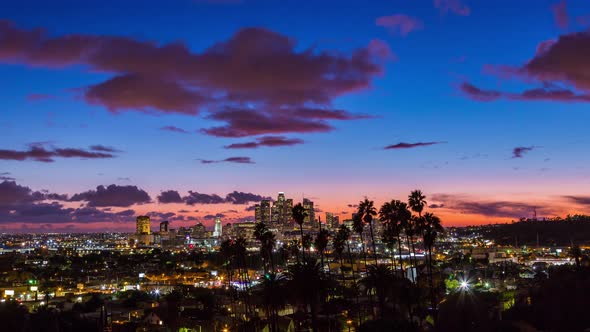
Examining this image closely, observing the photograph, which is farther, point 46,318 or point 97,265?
point 97,265

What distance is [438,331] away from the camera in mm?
40844

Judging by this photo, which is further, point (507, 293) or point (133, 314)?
point (507, 293)

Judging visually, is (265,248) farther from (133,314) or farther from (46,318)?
(46,318)

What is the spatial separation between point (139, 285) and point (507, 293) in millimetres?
74142

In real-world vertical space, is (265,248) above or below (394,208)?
below

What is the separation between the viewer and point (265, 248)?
2442 inches

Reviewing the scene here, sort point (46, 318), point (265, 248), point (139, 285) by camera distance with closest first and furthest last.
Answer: point (46, 318)
point (265, 248)
point (139, 285)

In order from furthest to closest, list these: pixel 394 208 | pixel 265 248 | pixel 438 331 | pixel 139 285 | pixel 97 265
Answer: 1. pixel 97 265
2. pixel 139 285
3. pixel 265 248
4. pixel 394 208
5. pixel 438 331

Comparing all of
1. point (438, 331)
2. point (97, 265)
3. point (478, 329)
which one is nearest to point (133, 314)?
point (438, 331)

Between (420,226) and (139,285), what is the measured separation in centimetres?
7465

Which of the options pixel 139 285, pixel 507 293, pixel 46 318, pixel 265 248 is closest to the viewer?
pixel 46 318

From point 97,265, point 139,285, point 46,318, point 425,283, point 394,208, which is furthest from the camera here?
point 97,265

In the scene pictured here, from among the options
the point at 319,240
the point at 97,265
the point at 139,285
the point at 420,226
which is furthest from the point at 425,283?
→ the point at 97,265

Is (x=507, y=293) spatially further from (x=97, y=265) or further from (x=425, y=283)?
(x=97, y=265)
